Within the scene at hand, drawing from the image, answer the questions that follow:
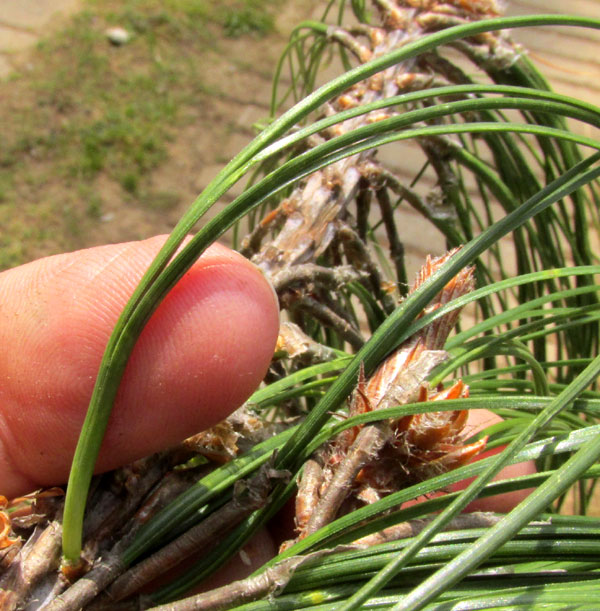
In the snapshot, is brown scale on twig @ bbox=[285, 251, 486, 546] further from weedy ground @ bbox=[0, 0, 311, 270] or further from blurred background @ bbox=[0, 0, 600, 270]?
weedy ground @ bbox=[0, 0, 311, 270]

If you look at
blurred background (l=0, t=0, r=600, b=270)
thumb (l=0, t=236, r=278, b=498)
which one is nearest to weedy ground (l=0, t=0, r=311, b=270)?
blurred background (l=0, t=0, r=600, b=270)

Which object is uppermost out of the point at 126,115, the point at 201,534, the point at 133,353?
the point at 126,115

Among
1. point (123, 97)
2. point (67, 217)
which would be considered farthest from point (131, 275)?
point (123, 97)

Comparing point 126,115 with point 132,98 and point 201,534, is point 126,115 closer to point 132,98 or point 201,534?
point 132,98

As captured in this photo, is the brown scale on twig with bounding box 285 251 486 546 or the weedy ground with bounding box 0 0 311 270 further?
the weedy ground with bounding box 0 0 311 270

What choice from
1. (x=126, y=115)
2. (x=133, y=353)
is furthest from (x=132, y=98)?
(x=133, y=353)

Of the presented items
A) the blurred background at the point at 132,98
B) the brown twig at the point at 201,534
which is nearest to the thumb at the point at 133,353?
the brown twig at the point at 201,534
